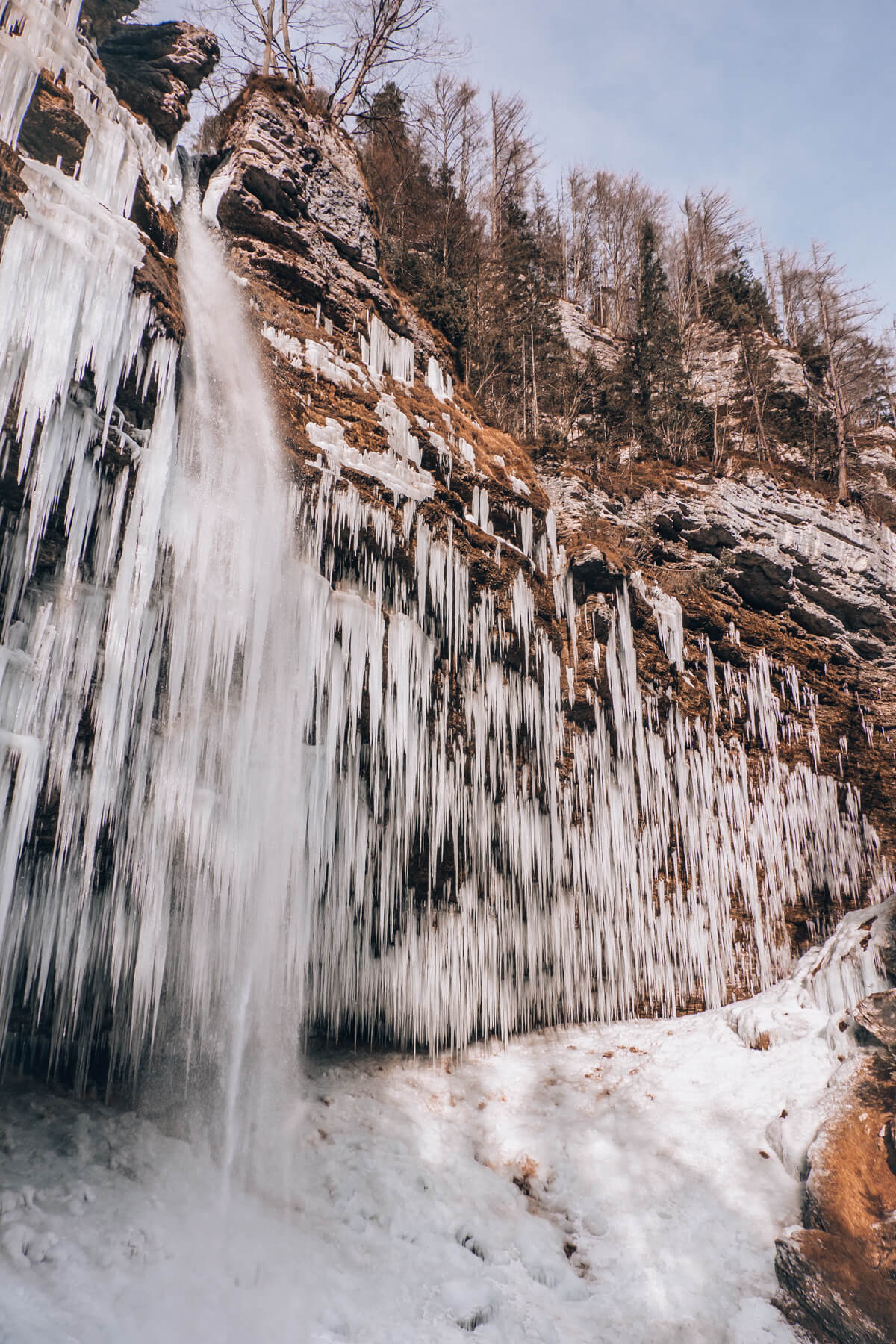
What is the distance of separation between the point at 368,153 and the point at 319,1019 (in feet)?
54.4

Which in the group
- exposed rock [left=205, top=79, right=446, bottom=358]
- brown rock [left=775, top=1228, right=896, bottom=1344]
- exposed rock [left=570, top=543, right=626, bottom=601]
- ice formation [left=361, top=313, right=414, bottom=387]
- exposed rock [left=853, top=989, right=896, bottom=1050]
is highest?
exposed rock [left=205, top=79, right=446, bottom=358]

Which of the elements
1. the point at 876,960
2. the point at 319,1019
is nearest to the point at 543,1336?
the point at 319,1019

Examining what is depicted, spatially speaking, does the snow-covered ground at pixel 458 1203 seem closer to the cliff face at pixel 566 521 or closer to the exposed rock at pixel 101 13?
the cliff face at pixel 566 521

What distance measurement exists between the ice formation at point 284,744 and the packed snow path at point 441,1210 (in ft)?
2.66

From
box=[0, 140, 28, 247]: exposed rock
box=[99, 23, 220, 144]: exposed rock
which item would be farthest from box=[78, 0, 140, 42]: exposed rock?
box=[0, 140, 28, 247]: exposed rock

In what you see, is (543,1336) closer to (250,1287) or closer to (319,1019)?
(250,1287)

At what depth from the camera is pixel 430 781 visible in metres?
6.68

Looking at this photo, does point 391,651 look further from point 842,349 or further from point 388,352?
point 842,349

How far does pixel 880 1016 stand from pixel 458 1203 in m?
3.67

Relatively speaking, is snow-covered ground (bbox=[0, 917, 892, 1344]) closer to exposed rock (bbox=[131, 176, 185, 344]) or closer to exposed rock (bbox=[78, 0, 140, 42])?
exposed rock (bbox=[131, 176, 185, 344])

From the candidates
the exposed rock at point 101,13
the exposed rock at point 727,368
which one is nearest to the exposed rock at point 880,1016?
the exposed rock at point 101,13

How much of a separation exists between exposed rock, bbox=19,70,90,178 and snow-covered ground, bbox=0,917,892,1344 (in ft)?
21.8

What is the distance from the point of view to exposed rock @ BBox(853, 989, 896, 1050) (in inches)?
220

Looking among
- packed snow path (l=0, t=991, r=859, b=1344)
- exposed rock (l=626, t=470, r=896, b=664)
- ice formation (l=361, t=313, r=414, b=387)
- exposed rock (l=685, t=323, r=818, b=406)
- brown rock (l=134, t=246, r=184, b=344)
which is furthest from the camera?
exposed rock (l=685, t=323, r=818, b=406)
